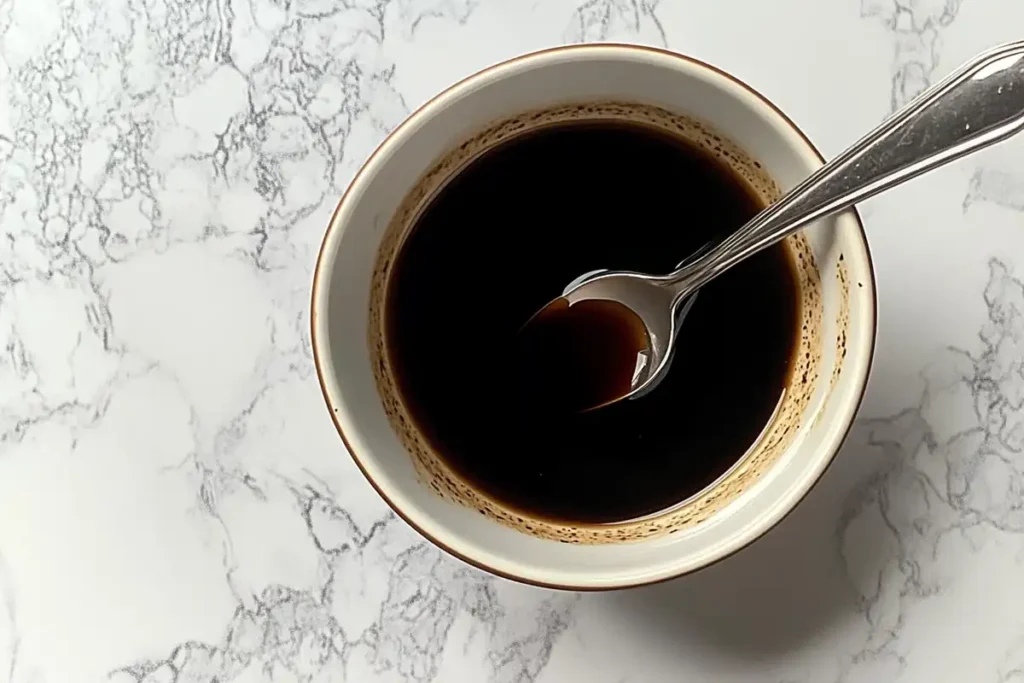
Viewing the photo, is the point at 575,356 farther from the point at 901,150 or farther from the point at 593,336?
the point at 901,150

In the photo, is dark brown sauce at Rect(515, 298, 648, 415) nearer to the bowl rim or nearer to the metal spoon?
the metal spoon

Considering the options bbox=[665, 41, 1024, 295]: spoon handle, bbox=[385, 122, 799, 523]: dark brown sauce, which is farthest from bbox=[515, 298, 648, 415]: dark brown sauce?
bbox=[665, 41, 1024, 295]: spoon handle

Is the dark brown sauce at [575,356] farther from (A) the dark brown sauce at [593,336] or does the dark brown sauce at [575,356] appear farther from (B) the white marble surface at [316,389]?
(B) the white marble surface at [316,389]

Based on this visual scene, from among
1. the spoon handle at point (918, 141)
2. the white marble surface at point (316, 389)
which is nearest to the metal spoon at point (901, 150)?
the spoon handle at point (918, 141)

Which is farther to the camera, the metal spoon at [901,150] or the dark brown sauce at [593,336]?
the dark brown sauce at [593,336]

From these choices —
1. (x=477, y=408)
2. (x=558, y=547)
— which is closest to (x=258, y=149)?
(x=477, y=408)

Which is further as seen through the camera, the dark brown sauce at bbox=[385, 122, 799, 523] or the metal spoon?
the dark brown sauce at bbox=[385, 122, 799, 523]
